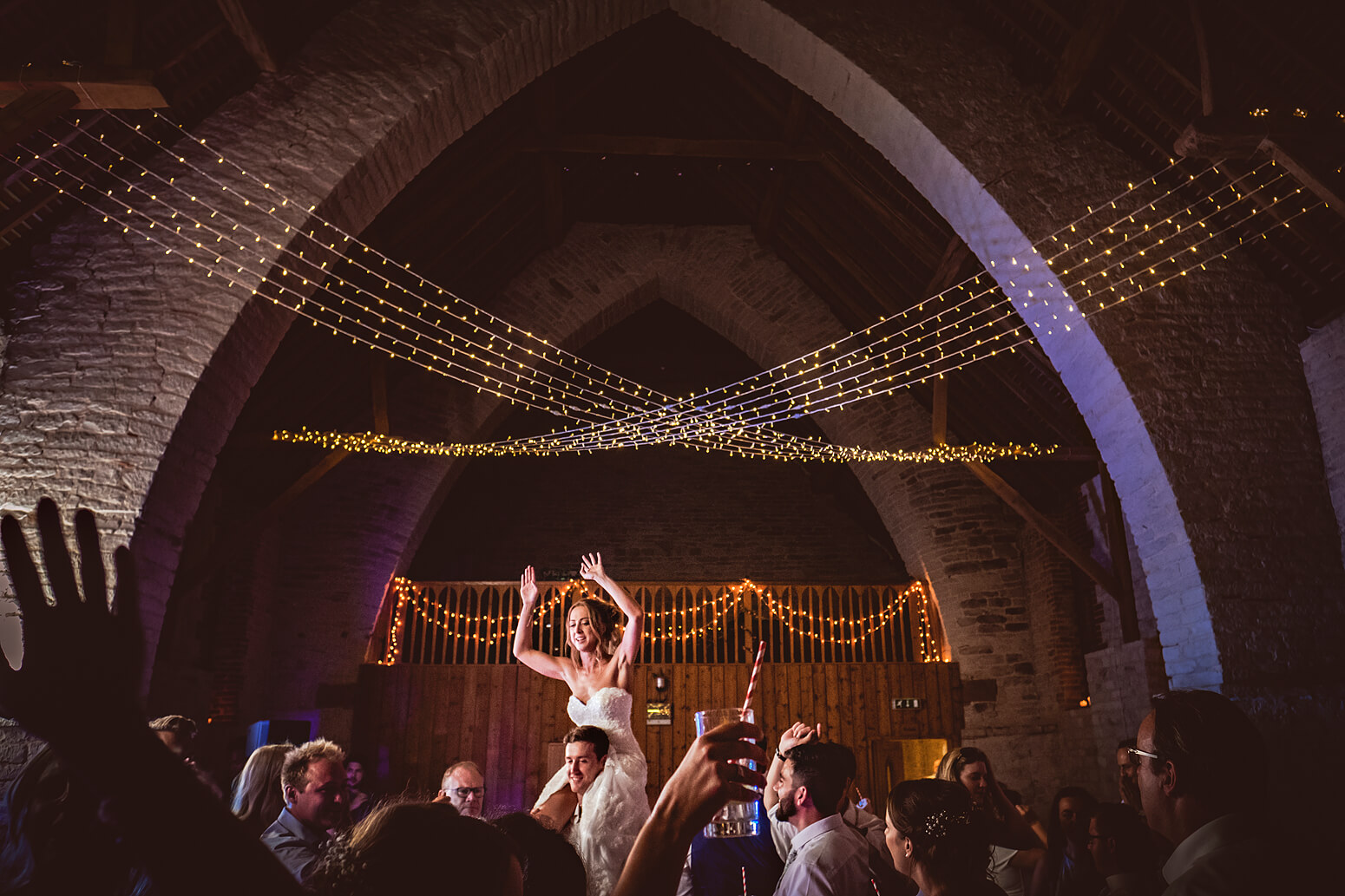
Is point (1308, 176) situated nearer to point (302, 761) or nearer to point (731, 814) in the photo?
point (731, 814)

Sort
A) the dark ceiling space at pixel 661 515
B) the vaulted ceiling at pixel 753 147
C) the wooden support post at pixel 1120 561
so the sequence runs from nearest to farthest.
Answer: the vaulted ceiling at pixel 753 147
the wooden support post at pixel 1120 561
the dark ceiling space at pixel 661 515

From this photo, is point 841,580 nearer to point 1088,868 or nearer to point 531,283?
point 531,283

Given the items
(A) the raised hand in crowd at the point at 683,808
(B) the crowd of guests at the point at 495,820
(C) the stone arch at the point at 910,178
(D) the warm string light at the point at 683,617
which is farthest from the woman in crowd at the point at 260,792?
(D) the warm string light at the point at 683,617

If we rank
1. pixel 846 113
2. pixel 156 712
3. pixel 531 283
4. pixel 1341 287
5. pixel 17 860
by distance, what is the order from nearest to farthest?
pixel 17 860
pixel 1341 287
pixel 846 113
pixel 156 712
pixel 531 283

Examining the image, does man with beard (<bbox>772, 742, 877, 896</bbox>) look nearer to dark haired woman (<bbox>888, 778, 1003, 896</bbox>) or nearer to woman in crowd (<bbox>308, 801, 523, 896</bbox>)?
dark haired woman (<bbox>888, 778, 1003, 896</bbox>)

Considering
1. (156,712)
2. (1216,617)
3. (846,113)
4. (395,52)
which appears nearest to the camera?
(1216,617)

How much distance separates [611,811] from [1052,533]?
17.2 ft

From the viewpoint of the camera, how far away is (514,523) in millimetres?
11688

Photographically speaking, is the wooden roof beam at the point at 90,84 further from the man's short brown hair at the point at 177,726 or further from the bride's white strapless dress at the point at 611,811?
the bride's white strapless dress at the point at 611,811

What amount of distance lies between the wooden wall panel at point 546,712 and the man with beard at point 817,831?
5.55 m

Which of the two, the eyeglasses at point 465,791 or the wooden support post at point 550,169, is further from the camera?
the wooden support post at point 550,169

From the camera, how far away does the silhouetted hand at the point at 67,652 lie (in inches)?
27.5

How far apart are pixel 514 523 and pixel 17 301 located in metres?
7.24

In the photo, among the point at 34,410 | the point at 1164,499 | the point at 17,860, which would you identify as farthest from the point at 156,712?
the point at 1164,499
